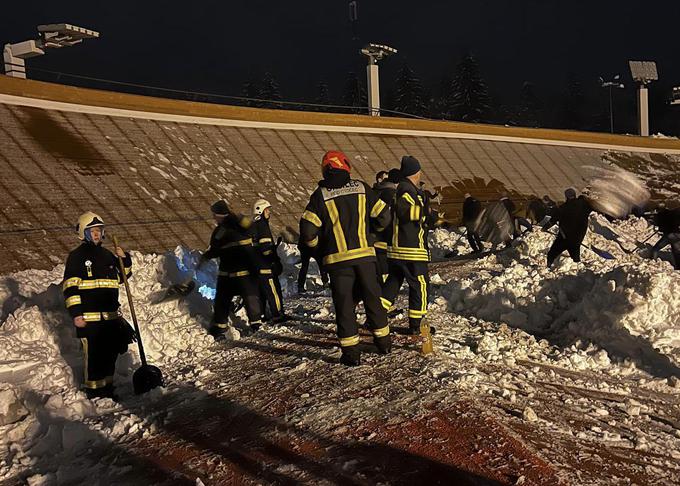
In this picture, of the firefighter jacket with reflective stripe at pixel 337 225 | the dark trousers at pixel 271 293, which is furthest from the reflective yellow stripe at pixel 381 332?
the dark trousers at pixel 271 293

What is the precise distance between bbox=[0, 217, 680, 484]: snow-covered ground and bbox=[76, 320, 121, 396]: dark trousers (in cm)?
22

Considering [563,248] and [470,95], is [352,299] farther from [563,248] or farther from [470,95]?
[470,95]

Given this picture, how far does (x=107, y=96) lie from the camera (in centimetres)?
1898

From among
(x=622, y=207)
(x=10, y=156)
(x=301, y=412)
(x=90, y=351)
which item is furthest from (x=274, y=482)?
(x=622, y=207)

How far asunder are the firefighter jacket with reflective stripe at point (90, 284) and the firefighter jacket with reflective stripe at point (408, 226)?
3058mm

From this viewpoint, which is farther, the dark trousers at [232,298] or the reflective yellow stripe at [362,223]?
the dark trousers at [232,298]

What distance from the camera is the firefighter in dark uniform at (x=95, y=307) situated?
579 cm

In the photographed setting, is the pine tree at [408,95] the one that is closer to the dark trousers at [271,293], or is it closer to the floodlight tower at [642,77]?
the floodlight tower at [642,77]

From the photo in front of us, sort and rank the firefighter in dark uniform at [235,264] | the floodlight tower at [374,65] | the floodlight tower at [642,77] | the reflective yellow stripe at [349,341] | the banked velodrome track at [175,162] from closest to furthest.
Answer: the reflective yellow stripe at [349,341]
the firefighter in dark uniform at [235,264]
the banked velodrome track at [175,162]
the floodlight tower at [374,65]
the floodlight tower at [642,77]

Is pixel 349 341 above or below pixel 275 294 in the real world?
above

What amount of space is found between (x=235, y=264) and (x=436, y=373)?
4.01m

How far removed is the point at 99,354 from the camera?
5852mm

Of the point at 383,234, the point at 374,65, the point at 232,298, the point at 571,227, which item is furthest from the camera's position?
the point at 374,65

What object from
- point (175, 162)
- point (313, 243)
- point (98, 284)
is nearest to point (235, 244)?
point (98, 284)
